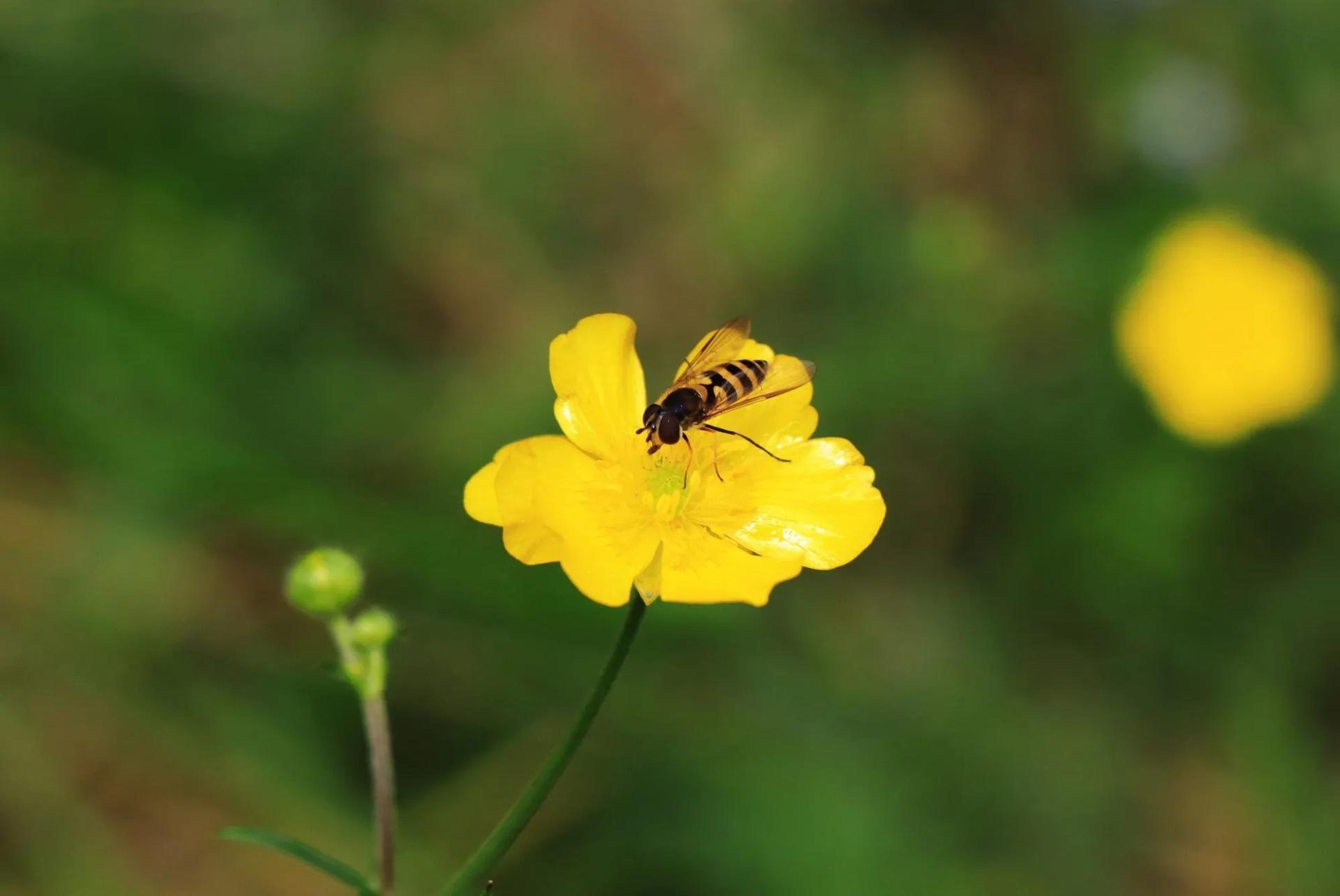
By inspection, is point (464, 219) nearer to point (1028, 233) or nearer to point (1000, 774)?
point (1028, 233)

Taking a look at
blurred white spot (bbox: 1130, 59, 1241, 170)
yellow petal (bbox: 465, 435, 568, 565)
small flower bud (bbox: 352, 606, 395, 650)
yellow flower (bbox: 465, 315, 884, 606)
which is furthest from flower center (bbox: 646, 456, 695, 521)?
blurred white spot (bbox: 1130, 59, 1241, 170)

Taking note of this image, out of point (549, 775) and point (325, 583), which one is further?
point (325, 583)

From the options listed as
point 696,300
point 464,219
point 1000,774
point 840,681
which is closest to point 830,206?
point 696,300

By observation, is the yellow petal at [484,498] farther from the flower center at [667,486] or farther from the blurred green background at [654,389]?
the blurred green background at [654,389]

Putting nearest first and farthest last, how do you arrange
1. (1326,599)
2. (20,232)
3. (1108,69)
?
1. (20,232)
2. (1326,599)
3. (1108,69)

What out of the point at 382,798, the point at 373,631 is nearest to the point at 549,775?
the point at 382,798

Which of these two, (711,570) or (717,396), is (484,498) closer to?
(711,570)
